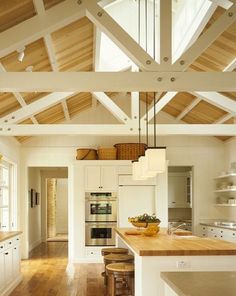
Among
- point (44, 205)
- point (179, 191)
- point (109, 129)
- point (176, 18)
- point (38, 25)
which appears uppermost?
point (176, 18)

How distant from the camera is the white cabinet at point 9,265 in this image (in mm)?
6148

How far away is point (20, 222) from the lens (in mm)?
10188

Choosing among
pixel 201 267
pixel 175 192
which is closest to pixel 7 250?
pixel 201 267

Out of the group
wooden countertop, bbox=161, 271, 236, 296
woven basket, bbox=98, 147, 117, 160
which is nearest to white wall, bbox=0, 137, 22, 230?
woven basket, bbox=98, 147, 117, 160

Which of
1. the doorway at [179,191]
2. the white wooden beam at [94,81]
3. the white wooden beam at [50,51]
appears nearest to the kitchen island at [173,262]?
the white wooden beam at [94,81]

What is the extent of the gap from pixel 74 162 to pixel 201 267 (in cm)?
572

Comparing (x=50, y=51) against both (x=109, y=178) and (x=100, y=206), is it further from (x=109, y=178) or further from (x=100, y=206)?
(x=100, y=206)

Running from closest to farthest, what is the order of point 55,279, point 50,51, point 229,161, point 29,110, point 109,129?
point 50,51 → point 55,279 → point 29,110 → point 109,129 → point 229,161

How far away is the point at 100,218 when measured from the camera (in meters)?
9.62

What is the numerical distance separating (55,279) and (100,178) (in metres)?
2.66

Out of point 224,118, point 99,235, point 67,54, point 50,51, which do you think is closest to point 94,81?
point 50,51

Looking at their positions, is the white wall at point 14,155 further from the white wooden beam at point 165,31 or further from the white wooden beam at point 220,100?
the white wooden beam at point 165,31

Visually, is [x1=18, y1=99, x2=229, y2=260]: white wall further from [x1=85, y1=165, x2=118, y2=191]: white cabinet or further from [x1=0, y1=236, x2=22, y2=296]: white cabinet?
[x1=0, y1=236, x2=22, y2=296]: white cabinet

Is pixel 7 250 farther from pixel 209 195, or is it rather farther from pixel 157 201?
pixel 209 195
